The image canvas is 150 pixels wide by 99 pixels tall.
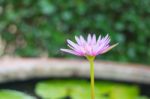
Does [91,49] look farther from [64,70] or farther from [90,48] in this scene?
[64,70]

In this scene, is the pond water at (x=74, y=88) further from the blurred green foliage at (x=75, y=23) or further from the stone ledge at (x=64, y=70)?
the blurred green foliage at (x=75, y=23)

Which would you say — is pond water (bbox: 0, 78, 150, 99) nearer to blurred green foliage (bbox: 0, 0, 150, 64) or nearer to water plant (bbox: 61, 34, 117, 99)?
water plant (bbox: 61, 34, 117, 99)

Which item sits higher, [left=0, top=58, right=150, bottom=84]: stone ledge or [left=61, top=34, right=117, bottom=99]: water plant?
[left=0, top=58, right=150, bottom=84]: stone ledge

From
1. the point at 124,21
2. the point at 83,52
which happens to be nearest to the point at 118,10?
the point at 124,21

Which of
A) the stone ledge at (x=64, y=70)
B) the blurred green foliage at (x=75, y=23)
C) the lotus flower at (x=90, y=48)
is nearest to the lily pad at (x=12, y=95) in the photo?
the stone ledge at (x=64, y=70)

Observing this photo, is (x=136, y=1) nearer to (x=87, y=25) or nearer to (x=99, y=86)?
(x=87, y=25)

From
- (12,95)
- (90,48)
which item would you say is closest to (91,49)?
(90,48)

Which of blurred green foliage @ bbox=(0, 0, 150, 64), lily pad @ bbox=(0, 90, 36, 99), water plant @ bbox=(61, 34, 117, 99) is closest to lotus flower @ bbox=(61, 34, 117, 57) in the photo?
water plant @ bbox=(61, 34, 117, 99)
